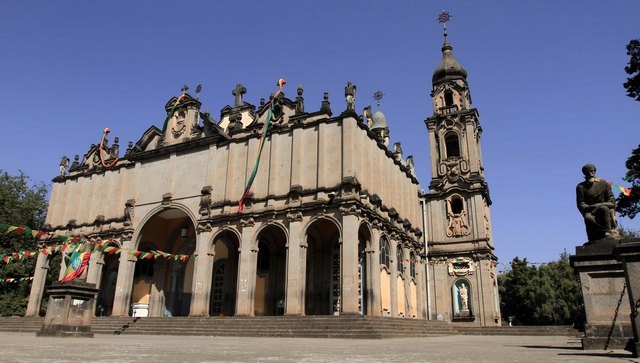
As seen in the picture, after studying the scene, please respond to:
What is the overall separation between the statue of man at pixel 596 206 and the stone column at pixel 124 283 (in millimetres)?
27993

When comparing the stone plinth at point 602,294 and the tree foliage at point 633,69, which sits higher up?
the tree foliage at point 633,69

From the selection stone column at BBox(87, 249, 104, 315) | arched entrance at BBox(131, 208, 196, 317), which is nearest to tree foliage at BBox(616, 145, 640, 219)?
arched entrance at BBox(131, 208, 196, 317)

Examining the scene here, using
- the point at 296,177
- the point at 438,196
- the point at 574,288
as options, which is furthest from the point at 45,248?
the point at 574,288

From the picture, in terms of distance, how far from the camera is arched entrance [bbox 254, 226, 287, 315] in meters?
29.6

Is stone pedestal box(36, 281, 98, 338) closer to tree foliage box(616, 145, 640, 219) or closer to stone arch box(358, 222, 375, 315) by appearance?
stone arch box(358, 222, 375, 315)

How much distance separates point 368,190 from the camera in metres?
27.1

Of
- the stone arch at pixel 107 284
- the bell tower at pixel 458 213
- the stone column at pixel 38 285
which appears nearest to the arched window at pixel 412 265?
the bell tower at pixel 458 213

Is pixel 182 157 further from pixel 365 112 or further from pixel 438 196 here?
pixel 438 196

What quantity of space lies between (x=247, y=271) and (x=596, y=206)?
66.5 ft

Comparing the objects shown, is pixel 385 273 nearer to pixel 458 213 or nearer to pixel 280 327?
pixel 280 327

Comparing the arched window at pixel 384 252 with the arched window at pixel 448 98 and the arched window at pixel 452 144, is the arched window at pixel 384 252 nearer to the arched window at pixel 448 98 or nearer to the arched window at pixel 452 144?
the arched window at pixel 452 144

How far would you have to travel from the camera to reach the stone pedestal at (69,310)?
→ 16.0 metres

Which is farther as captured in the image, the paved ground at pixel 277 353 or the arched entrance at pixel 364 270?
the arched entrance at pixel 364 270

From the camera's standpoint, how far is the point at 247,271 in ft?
87.7
